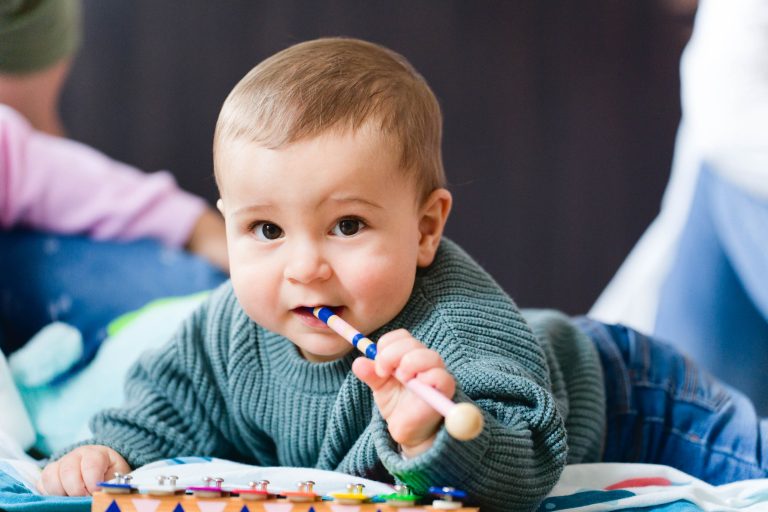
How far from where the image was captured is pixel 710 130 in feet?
4.94

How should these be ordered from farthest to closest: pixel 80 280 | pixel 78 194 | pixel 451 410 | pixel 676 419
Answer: pixel 78 194
pixel 80 280
pixel 676 419
pixel 451 410

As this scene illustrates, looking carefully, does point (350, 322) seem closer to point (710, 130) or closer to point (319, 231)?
point (319, 231)

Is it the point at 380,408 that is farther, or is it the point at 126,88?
the point at 126,88

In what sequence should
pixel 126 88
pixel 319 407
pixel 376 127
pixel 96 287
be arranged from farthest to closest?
pixel 126 88, pixel 96 287, pixel 319 407, pixel 376 127

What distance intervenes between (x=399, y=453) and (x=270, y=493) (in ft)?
0.34

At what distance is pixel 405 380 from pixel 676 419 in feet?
1.83

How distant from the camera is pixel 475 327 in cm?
91

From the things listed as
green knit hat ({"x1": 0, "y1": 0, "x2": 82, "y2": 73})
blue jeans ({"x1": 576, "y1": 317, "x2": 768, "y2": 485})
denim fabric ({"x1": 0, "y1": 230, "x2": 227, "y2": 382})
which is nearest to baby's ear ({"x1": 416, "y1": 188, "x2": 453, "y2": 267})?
blue jeans ({"x1": 576, "y1": 317, "x2": 768, "y2": 485})

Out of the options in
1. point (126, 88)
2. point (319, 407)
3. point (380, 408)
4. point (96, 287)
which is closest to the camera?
point (380, 408)

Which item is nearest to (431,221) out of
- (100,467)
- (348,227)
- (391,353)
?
(348,227)

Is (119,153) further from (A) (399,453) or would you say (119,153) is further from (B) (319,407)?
(A) (399,453)

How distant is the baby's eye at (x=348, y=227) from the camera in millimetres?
854

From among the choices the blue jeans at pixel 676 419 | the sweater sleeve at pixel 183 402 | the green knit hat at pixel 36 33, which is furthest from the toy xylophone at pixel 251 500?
the green knit hat at pixel 36 33

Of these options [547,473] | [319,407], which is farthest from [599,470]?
[319,407]
